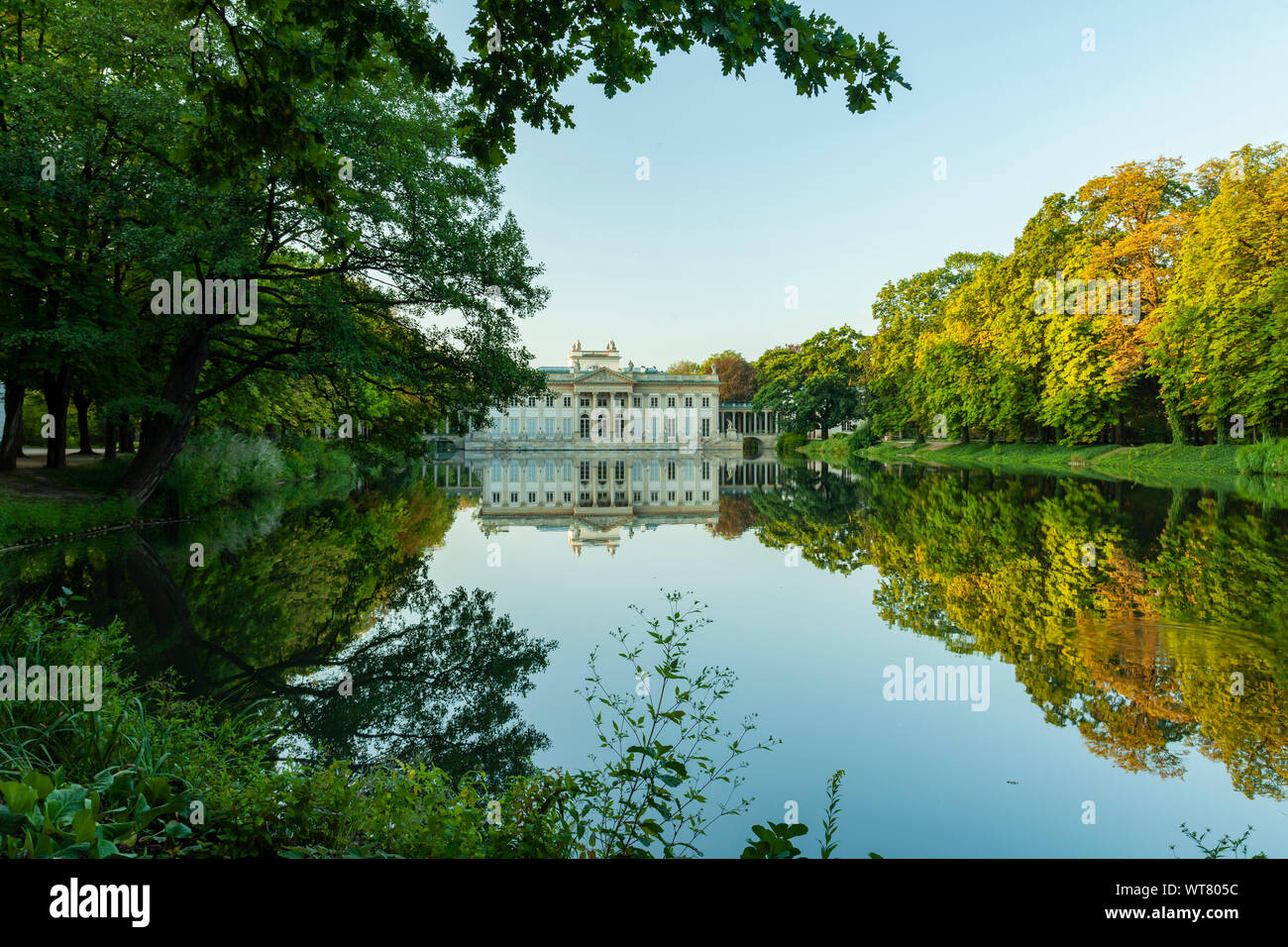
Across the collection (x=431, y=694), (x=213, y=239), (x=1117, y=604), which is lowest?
(x=431, y=694)

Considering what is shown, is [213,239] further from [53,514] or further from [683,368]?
[683,368]

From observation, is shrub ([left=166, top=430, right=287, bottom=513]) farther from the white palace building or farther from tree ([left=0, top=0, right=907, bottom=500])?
the white palace building

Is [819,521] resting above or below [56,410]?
below

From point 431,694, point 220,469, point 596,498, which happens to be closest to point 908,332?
point 596,498

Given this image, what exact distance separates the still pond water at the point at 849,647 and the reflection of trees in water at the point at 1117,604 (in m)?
0.03

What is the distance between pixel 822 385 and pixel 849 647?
165 feet

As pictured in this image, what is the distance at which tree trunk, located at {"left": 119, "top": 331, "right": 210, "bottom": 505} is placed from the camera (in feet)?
40.8

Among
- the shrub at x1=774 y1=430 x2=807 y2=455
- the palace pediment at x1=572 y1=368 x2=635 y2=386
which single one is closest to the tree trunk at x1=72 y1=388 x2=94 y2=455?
the shrub at x1=774 y1=430 x2=807 y2=455

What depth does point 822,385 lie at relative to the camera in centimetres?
5381

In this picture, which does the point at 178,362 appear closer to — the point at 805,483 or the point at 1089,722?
the point at 1089,722

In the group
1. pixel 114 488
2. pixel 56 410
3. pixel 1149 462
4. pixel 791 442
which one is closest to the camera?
pixel 114 488

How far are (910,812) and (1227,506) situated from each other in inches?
565
